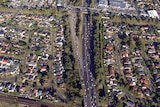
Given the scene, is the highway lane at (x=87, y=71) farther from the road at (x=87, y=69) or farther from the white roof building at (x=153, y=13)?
the white roof building at (x=153, y=13)

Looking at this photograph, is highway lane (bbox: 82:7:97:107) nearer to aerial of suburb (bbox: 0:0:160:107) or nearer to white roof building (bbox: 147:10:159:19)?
aerial of suburb (bbox: 0:0:160:107)

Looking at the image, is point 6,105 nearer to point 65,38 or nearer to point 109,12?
point 65,38

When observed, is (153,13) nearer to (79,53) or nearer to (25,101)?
(79,53)

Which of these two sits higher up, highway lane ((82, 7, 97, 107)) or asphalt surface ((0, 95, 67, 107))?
highway lane ((82, 7, 97, 107))

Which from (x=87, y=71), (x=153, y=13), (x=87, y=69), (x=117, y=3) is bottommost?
(x=87, y=71)

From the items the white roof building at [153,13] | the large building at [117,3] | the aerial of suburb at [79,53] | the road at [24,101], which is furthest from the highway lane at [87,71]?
the white roof building at [153,13]

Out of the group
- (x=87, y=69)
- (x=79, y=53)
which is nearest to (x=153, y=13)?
(x=79, y=53)

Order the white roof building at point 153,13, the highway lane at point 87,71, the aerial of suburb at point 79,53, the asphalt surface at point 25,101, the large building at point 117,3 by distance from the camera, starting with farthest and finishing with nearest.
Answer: the large building at point 117,3 < the white roof building at point 153,13 < the aerial of suburb at point 79,53 < the highway lane at point 87,71 < the asphalt surface at point 25,101

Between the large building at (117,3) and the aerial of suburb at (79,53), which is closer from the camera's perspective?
the aerial of suburb at (79,53)

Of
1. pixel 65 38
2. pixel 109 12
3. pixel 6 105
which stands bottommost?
pixel 6 105

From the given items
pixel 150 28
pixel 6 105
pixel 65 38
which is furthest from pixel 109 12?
pixel 6 105

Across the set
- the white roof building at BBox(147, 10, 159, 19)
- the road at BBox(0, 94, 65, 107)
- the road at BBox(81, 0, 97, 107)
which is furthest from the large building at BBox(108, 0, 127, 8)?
the road at BBox(0, 94, 65, 107)
